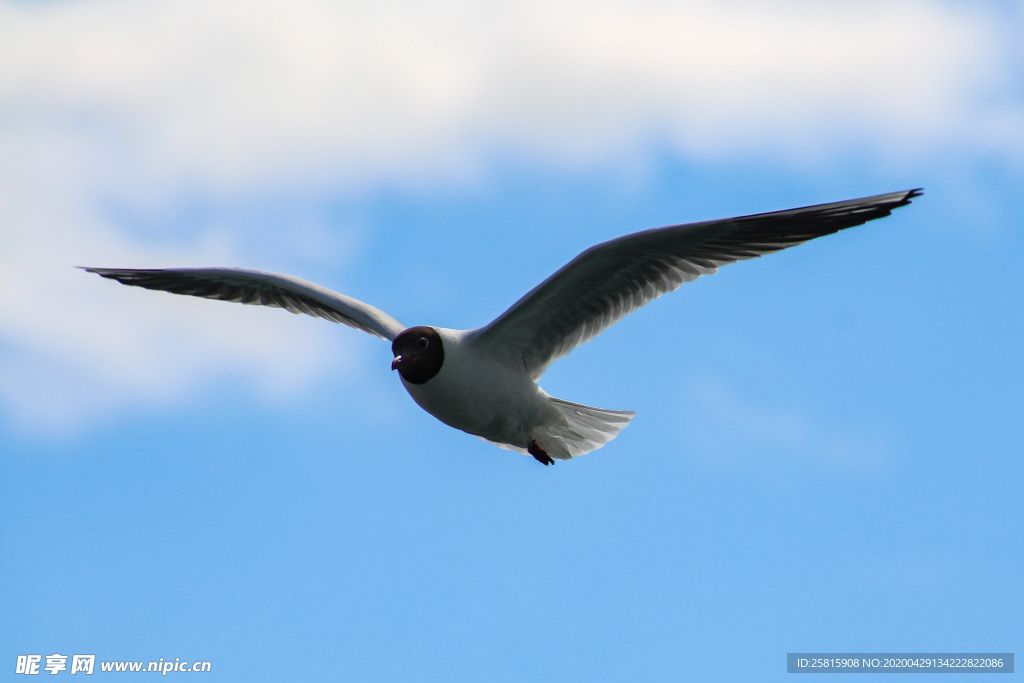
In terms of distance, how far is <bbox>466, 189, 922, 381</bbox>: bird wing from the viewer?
26.4 feet

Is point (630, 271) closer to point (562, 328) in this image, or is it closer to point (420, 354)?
point (562, 328)

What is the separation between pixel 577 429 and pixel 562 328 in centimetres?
98

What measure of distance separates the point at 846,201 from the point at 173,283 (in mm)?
7000

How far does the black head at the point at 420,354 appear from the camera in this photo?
8.45 m

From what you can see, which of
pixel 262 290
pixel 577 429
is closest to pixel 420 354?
pixel 577 429

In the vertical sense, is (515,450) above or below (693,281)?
below

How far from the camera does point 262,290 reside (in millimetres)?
11008

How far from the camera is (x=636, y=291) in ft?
29.0

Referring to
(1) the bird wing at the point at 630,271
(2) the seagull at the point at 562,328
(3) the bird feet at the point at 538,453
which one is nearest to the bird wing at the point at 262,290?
(2) the seagull at the point at 562,328

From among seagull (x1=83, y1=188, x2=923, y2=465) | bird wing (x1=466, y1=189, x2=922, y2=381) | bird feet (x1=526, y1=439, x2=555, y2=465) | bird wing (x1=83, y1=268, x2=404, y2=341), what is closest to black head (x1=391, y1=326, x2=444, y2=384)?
seagull (x1=83, y1=188, x2=923, y2=465)

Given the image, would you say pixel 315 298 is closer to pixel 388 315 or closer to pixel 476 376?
pixel 388 315

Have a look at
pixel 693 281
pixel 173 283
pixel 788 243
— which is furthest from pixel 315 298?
pixel 788 243

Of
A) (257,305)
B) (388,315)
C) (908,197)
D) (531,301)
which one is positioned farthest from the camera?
(257,305)

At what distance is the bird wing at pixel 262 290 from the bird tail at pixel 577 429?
1.64 metres
